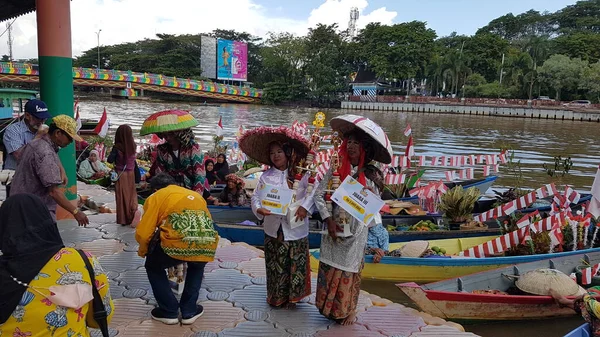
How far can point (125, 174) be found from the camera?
5426mm

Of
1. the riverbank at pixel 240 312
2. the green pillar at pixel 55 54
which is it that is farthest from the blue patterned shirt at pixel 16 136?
the riverbank at pixel 240 312

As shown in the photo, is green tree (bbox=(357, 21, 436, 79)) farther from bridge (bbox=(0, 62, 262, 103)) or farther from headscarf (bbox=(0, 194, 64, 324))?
headscarf (bbox=(0, 194, 64, 324))

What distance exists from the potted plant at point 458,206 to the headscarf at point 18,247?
6.87 meters

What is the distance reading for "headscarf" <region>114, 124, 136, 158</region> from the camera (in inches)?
200

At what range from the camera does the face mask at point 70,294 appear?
6.33ft

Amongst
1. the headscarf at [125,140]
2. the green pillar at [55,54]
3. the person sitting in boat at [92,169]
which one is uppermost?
the green pillar at [55,54]

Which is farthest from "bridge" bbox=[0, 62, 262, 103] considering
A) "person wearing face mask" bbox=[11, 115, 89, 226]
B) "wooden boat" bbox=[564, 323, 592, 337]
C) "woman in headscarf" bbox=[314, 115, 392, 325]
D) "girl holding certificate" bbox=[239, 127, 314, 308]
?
"wooden boat" bbox=[564, 323, 592, 337]

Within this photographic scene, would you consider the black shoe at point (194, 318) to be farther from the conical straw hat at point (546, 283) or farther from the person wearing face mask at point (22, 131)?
the conical straw hat at point (546, 283)

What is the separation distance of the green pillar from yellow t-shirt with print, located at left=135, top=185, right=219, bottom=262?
3449 millimetres

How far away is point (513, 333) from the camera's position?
5684 millimetres

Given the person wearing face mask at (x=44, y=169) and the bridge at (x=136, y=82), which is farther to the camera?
the bridge at (x=136, y=82)

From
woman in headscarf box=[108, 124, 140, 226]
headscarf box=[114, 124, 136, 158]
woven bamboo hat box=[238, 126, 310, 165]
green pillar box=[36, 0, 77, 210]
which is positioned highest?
green pillar box=[36, 0, 77, 210]

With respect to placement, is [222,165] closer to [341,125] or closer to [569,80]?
[341,125]

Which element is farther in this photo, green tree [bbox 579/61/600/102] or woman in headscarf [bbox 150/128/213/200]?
green tree [bbox 579/61/600/102]
